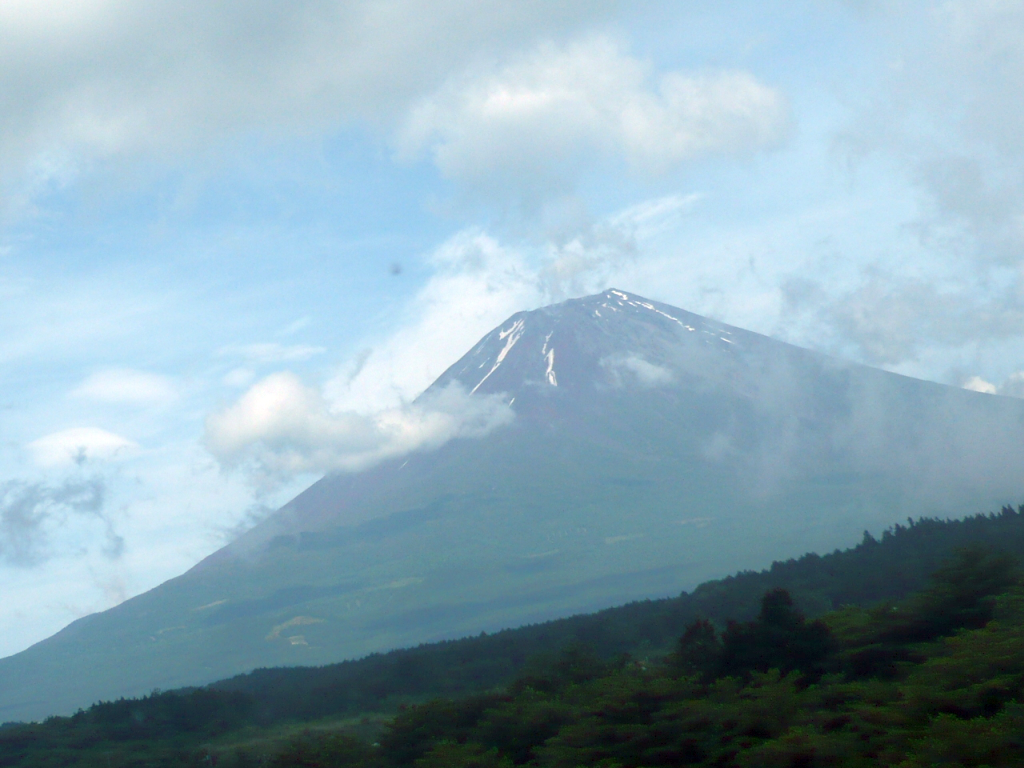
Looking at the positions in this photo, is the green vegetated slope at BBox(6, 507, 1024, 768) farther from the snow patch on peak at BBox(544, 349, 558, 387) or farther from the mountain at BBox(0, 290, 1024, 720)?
the snow patch on peak at BBox(544, 349, 558, 387)

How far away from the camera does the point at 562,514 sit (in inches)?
6078

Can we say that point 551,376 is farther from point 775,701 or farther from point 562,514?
point 775,701

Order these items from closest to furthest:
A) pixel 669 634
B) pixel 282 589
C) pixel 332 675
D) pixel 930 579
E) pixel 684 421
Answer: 1. pixel 930 579
2. pixel 669 634
3. pixel 332 675
4. pixel 282 589
5. pixel 684 421

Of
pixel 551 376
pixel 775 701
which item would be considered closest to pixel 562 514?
pixel 551 376

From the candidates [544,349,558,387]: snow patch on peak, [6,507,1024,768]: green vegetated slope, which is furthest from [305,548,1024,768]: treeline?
[544,349,558,387]: snow patch on peak

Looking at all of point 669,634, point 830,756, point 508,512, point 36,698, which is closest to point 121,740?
point 669,634

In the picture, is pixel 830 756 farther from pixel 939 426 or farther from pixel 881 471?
pixel 939 426

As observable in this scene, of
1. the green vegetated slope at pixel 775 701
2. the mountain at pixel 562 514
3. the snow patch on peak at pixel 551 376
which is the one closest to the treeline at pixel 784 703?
the green vegetated slope at pixel 775 701

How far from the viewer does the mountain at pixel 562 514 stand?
13100 centimetres

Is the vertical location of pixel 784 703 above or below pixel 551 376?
below

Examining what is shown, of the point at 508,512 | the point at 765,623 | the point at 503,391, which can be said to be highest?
the point at 503,391

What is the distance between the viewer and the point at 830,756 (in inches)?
333

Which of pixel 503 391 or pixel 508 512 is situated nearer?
pixel 508 512

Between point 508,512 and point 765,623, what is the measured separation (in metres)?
145
